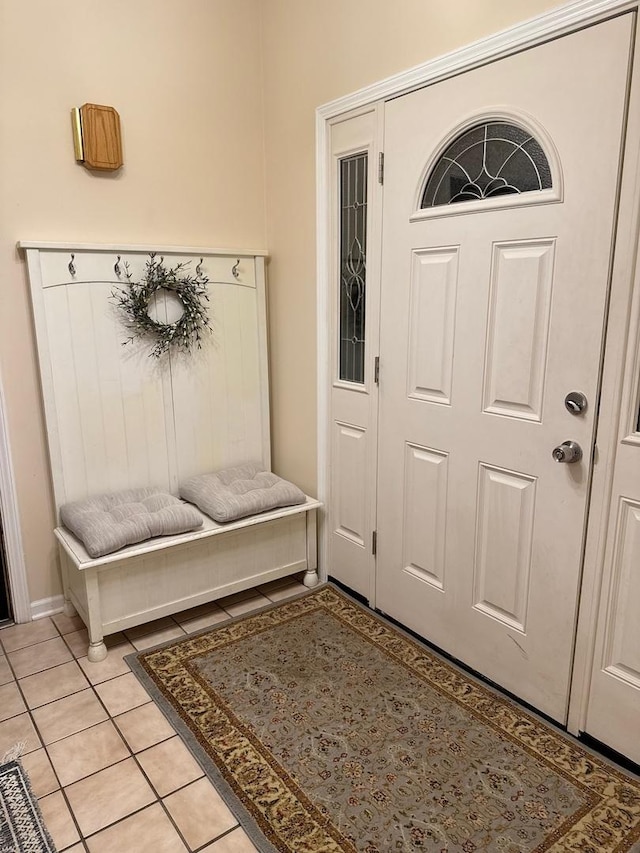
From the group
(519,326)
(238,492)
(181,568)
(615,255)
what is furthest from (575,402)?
(181,568)

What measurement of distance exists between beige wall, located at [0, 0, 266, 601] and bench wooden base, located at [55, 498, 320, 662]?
1.66ft

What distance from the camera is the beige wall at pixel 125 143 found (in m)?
2.36

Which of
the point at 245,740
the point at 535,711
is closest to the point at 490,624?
the point at 535,711

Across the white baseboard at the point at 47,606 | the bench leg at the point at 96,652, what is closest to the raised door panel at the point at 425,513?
the bench leg at the point at 96,652

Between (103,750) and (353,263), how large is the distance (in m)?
2.01

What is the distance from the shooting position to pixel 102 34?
245cm

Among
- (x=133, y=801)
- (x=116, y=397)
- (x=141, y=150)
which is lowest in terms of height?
(x=133, y=801)

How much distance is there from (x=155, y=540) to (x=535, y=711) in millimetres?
1535

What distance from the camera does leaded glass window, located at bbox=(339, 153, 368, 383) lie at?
2.46 m

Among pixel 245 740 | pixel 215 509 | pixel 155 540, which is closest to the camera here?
pixel 245 740

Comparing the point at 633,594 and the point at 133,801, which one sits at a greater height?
the point at 633,594

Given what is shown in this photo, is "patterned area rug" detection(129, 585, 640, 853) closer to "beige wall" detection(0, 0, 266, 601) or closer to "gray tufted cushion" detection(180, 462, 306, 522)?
"gray tufted cushion" detection(180, 462, 306, 522)

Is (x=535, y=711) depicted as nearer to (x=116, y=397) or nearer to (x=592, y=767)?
(x=592, y=767)

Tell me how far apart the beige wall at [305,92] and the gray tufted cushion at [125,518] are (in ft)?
2.41
